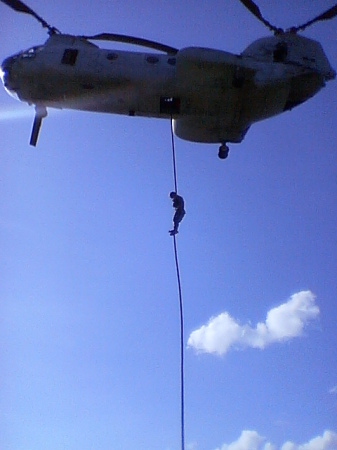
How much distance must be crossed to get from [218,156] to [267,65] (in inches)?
84.0

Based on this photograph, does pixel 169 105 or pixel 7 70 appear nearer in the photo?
pixel 169 105

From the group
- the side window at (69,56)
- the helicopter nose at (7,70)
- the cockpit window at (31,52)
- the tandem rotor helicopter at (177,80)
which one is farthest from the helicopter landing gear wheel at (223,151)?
the helicopter nose at (7,70)

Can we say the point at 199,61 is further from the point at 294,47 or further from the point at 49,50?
the point at 49,50

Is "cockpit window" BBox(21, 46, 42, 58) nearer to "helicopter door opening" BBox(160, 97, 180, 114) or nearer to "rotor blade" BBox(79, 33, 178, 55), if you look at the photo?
"rotor blade" BBox(79, 33, 178, 55)

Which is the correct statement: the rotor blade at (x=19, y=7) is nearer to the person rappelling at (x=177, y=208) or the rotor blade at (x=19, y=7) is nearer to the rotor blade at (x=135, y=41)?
the rotor blade at (x=135, y=41)

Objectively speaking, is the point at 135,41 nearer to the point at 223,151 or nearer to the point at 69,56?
the point at 69,56

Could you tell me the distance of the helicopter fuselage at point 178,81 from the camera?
407 inches

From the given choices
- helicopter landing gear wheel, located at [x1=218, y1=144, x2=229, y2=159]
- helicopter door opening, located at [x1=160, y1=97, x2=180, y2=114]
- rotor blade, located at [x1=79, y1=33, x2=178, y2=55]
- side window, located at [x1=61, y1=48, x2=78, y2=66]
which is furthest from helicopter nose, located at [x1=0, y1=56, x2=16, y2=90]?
helicopter landing gear wheel, located at [x1=218, y1=144, x2=229, y2=159]

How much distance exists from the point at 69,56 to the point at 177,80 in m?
2.26

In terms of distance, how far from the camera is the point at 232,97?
10.5 meters

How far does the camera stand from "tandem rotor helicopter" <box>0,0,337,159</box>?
10.3 meters

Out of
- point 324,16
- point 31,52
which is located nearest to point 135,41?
point 31,52

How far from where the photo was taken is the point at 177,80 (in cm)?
1046

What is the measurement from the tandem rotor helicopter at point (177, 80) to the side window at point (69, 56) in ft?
0.06
